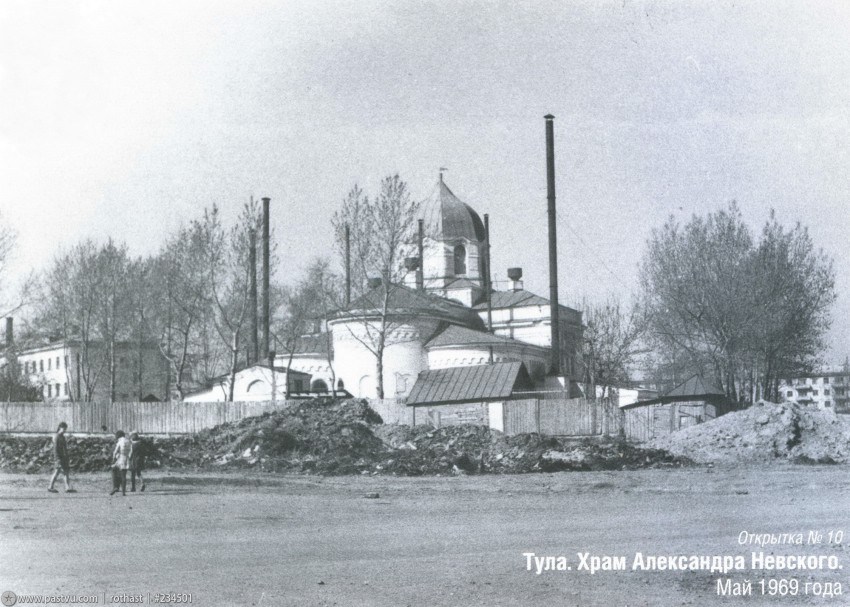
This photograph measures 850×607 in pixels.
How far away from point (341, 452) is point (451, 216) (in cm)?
4020

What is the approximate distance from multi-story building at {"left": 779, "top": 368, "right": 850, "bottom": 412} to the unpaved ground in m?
20.8

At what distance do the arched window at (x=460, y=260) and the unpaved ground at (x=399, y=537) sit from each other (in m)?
45.5

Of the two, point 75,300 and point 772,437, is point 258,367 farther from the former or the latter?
point 772,437

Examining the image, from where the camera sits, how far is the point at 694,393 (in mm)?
43781

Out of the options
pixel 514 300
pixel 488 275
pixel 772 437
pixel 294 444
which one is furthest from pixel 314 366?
pixel 772 437

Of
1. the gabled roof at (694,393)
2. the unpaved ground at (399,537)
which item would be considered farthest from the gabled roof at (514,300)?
the unpaved ground at (399,537)

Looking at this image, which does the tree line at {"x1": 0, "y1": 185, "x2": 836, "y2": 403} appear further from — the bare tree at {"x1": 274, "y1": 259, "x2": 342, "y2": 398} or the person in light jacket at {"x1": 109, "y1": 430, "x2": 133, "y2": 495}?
the person in light jacket at {"x1": 109, "y1": 430, "x2": 133, "y2": 495}

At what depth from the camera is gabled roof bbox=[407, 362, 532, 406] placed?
4300cm

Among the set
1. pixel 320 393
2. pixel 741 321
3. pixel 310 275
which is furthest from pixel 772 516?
pixel 310 275

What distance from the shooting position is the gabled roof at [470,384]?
43.0 metres

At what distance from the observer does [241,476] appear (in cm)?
2658

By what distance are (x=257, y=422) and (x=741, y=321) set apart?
22211 mm

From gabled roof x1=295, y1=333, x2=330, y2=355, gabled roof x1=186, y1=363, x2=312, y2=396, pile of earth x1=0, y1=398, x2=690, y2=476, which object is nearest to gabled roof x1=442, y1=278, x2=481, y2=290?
gabled roof x1=295, y1=333, x2=330, y2=355

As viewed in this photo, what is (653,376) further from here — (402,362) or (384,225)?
(384,225)
